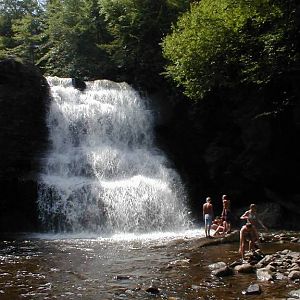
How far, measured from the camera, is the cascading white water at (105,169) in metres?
21.6

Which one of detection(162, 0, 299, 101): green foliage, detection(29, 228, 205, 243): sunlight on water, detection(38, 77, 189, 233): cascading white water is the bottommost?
detection(29, 228, 205, 243): sunlight on water

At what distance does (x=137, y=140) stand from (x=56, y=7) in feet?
61.0

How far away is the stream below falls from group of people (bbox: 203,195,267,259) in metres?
0.63

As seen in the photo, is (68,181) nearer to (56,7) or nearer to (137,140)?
(137,140)

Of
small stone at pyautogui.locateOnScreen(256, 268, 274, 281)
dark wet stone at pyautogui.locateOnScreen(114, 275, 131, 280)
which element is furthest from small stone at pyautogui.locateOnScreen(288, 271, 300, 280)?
dark wet stone at pyautogui.locateOnScreen(114, 275, 131, 280)

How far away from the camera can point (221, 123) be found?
88.6 ft

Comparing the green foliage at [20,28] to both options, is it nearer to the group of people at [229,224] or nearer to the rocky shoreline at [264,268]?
the group of people at [229,224]

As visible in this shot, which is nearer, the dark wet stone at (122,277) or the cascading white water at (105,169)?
the dark wet stone at (122,277)

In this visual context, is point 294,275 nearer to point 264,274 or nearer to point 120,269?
point 264,274

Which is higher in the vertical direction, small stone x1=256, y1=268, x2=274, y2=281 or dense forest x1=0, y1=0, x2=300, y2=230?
dense forest x1=0, y1=0, x2=300, y2=230

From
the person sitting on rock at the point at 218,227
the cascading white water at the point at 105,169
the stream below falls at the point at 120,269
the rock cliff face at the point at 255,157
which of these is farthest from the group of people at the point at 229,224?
the rock cliff face at the point at 255,157

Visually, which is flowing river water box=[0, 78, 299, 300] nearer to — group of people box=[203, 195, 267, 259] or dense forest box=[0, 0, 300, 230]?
group of people box=[203, 195, 267, 259]

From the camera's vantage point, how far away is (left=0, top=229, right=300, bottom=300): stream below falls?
10375 mm

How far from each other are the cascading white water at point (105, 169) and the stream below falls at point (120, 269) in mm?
2332
